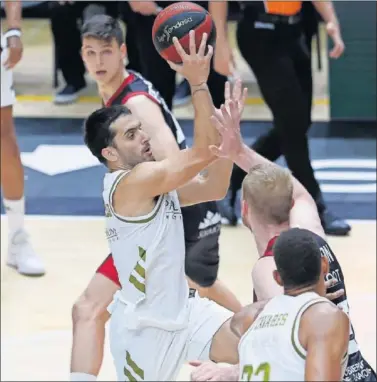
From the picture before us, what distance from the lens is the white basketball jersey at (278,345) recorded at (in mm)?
2102

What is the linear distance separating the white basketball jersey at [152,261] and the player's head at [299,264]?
111cm

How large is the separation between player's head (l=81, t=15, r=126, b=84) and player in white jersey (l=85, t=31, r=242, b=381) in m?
0.78

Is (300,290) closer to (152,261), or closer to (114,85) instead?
(152,261)

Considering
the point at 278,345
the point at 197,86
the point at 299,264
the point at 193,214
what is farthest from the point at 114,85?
the point at 278,345

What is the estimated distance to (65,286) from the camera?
5477 mm

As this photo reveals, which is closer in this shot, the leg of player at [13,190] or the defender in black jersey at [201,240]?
the defender in black jersey at [201,240]

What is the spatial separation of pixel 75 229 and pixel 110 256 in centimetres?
214

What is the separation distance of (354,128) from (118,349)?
4.79 meters

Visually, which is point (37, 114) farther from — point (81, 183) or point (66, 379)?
point (66, 379)

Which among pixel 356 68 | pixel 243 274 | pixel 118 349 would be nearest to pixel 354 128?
pixel 356 68

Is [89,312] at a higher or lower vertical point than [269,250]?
lower

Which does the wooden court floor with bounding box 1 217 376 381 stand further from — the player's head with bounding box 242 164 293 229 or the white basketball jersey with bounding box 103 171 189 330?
the player's head with bounding box 242 164 293 229

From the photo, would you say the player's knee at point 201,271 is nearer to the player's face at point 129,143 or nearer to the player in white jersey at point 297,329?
the player's face at point 129,143

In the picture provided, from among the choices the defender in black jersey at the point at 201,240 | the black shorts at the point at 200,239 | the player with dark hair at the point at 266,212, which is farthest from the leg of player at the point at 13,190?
the player with dark hair at the point at 266,212
